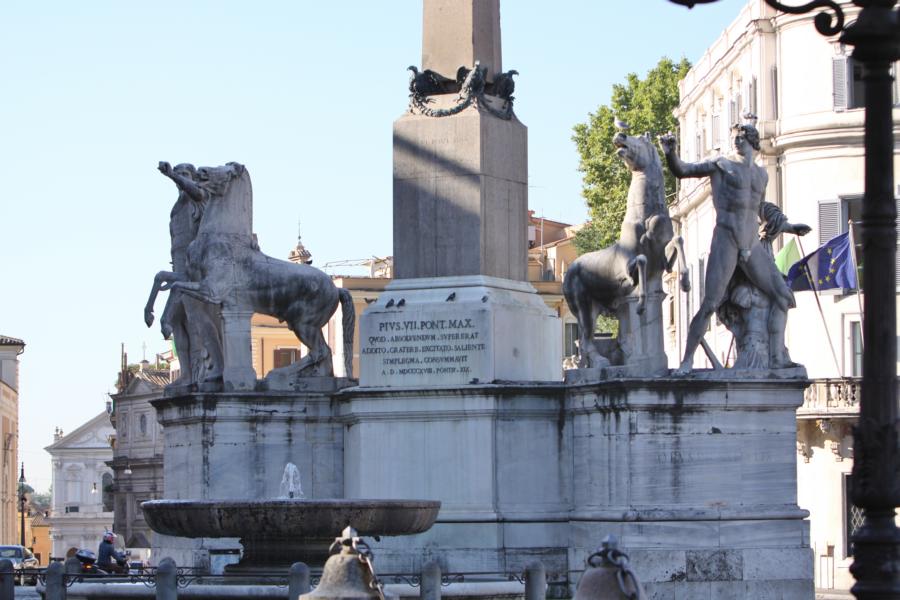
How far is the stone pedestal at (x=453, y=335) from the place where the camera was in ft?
87.1

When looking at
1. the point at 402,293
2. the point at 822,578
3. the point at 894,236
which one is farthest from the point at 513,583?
the point at 822,578

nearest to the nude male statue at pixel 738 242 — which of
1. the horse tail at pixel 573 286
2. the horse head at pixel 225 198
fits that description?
the horse tail at pixel 573 286

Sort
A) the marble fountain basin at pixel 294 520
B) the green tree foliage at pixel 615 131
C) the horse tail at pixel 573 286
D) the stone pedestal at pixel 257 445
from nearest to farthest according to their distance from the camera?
the marble fountain basin at pixel 294 520 < the horse tail at pixel 573 286 < the stone pedestal at pixel 257 445 < the green tree foliage at pixel 615 131

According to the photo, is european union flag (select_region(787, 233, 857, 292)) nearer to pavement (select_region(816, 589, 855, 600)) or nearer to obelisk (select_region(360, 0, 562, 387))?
pavement (select_region(816, 589, 855, 600))

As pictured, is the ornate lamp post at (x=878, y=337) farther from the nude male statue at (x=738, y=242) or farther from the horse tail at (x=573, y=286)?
the horse tail at (x=573, y=286)

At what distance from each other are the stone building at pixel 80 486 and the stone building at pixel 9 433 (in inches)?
206

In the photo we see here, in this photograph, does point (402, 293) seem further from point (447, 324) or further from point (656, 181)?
point (656, 181)

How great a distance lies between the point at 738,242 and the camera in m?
26.7

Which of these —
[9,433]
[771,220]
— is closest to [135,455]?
[9,433]

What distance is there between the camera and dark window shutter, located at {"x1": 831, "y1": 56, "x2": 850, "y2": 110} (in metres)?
51.0

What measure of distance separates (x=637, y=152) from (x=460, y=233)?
213 cm

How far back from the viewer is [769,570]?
25562mm

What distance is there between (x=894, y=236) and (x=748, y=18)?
40.9m

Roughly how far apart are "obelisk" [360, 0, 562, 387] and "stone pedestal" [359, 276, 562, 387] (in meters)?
0.01
